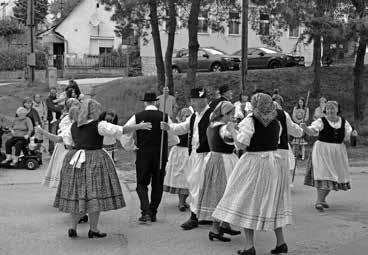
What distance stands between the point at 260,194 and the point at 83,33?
4739cm

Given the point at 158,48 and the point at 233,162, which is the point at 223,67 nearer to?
the point at 158,48

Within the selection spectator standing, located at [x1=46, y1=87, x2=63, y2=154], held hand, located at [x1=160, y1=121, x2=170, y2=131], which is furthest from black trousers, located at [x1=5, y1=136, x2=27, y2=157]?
held hand, located at [x1=160, y1=121, x2=170, y2=131]

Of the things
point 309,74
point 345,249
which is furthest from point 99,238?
point 309,74

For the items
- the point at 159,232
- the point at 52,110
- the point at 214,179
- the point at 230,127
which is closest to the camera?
the point at 230,127

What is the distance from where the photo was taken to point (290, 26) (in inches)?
744

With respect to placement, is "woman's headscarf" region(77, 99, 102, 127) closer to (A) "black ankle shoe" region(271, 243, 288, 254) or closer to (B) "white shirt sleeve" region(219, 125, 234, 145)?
(B) "white shirt sleeve" region(219, 125, 234, 145)

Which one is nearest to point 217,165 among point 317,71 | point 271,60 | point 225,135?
point 225,135

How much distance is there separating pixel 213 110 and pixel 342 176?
2.92 metres

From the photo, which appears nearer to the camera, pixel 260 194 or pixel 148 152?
pixel 260 194

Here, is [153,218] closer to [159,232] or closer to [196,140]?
[159,232]

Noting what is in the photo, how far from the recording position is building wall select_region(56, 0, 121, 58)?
2057 inches

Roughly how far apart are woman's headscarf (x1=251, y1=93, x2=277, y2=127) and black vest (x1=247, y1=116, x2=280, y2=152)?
47mm

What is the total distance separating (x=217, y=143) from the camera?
751 centimetres

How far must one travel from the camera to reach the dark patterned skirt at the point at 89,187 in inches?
289
